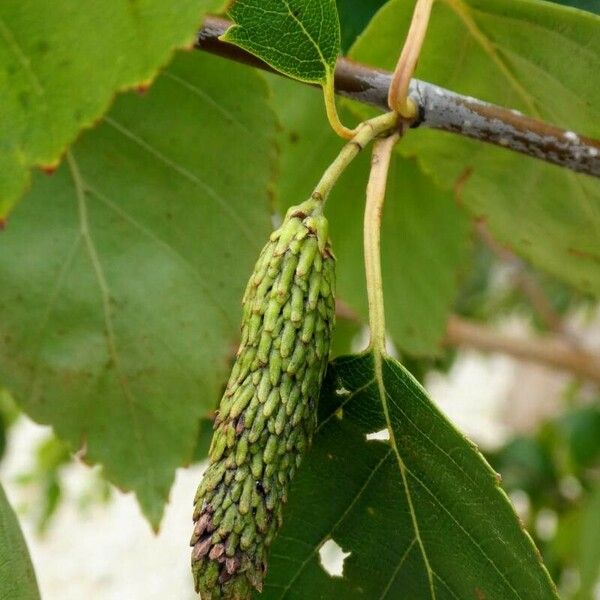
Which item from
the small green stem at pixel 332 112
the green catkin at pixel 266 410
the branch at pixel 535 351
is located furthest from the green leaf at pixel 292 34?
the branch at pixel 535 351

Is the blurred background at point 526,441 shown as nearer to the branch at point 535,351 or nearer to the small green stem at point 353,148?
the branch at point 535,351

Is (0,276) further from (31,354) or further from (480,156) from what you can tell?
(480,156)

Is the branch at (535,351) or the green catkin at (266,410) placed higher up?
the green catkin at (266,410)

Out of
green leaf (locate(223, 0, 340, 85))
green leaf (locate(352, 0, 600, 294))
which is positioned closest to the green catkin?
green leaf (locate(223, 0, 340, 85))

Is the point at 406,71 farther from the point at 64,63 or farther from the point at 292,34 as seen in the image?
the point at 64,63

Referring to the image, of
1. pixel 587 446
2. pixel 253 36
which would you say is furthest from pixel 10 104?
pixel 587 446

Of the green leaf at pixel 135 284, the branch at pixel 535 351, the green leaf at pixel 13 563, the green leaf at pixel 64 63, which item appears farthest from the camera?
the branch at pixel 535 351

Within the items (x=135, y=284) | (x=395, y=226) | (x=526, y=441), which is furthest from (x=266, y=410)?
(x=526, y=441)
